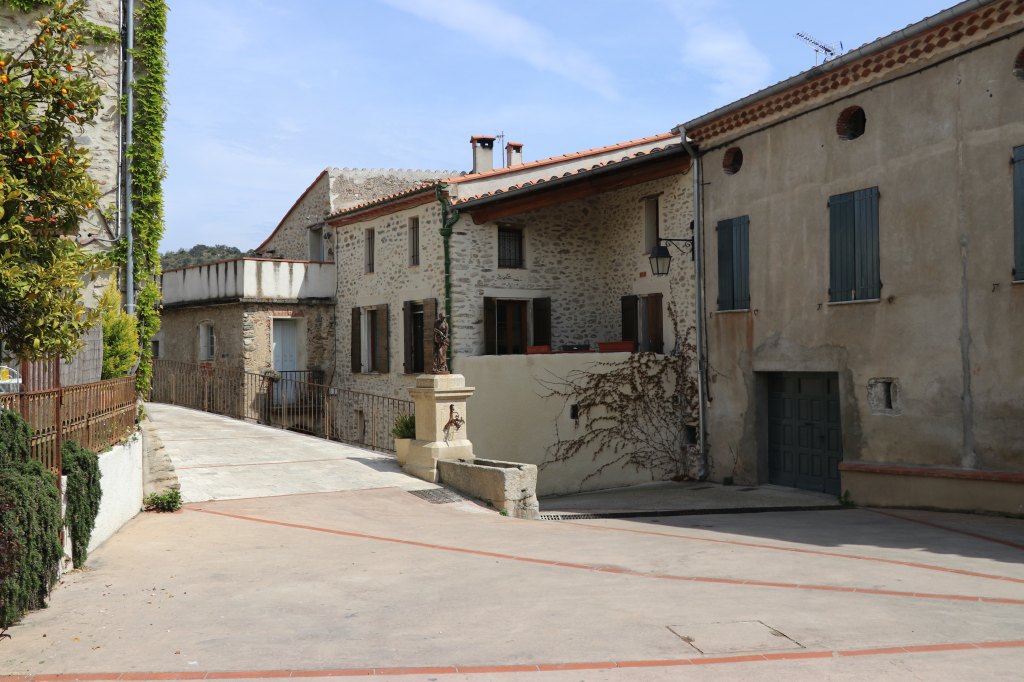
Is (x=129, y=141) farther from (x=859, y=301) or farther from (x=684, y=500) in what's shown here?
(x=859, y=301)

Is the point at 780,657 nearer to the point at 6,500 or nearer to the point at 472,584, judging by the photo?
the point at 472,584

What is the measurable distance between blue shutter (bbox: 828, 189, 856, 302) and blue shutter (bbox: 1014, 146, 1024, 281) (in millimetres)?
2667

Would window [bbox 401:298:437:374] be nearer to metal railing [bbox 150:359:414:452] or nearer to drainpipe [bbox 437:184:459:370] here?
metal railing [bbox 150:359:414:452]

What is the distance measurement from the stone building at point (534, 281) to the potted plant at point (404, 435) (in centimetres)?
363

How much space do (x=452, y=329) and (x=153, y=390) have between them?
28.9 ft

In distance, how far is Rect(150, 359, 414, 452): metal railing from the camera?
20906 mm

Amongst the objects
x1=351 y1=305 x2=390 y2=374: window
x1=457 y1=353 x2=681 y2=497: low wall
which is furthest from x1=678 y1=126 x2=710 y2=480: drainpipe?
x1=351 y1=305 x2=390 y2=374: window

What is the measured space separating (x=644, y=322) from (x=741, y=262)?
12.5ft

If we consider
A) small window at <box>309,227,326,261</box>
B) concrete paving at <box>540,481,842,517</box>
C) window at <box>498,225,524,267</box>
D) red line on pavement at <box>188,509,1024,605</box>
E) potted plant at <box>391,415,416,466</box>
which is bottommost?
concrete paving at <box>540,481,842,517</box>

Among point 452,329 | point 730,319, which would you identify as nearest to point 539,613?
point 730,319

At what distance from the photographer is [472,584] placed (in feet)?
24.0

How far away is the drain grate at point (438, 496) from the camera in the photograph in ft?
39.0

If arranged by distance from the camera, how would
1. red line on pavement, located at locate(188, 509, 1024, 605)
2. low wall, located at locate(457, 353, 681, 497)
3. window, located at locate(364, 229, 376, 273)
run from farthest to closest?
1. window, located at locate(364, 229, 376, 273)
2. low wall, located at locate(457, 353, 681, 497)
3. red line on pavement, located at locate(188, 509, 1024, 605)

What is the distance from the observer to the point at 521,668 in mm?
5172
